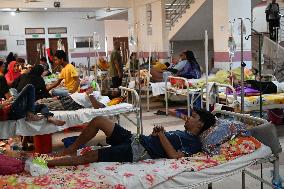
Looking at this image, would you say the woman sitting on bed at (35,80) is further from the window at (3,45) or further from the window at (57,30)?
the window at (57,30)

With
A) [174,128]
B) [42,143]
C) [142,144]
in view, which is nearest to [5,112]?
[42,143]

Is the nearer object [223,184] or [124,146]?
[124,146]

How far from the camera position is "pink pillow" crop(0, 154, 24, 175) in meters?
3.10

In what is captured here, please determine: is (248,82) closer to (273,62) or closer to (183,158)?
(273,62)

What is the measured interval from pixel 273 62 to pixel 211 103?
1518 mm

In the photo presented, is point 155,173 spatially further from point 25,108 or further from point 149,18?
point 149,18

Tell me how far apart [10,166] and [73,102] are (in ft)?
8.33

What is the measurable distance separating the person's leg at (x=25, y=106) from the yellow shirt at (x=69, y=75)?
1676 millimetres

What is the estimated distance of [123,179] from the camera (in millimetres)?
2920

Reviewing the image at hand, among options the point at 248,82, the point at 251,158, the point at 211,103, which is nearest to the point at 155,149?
the point at 251,158

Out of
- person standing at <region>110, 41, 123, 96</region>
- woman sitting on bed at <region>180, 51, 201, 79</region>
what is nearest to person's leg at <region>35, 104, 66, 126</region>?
woman sitting on bed at <region>180, 51, 201, 79</region>

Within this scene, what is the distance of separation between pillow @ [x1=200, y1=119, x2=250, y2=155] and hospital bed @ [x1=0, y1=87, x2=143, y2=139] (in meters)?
1.64

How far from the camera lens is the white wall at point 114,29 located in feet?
63.0

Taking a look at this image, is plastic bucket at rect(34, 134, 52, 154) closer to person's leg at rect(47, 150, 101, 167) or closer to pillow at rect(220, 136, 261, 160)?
person's leg at rect(47, 150, 101, 167)
